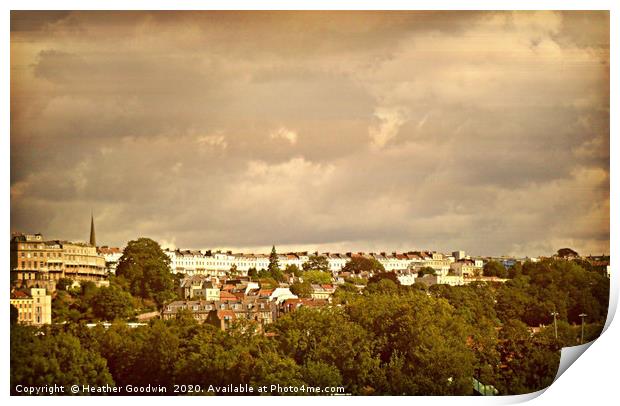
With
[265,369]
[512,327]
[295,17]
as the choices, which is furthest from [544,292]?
[295,17]

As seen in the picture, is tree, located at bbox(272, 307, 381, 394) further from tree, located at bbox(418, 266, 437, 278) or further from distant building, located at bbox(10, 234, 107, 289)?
distant building, located at bbox(10, 234, 107, 289)

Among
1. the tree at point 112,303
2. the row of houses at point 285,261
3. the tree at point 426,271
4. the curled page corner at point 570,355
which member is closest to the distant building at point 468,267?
the row of houses at point 285,261

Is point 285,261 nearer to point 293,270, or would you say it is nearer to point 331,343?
point 293,270

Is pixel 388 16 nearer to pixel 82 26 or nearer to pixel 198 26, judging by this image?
pixel 198 26

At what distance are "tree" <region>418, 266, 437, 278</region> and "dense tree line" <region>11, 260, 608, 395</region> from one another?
1.08 ft

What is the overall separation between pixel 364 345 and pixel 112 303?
302 cm

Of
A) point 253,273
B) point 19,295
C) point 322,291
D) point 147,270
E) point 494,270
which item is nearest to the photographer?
point 19,295

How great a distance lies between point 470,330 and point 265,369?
101 inches

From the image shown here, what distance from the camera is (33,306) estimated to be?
43.4 ft

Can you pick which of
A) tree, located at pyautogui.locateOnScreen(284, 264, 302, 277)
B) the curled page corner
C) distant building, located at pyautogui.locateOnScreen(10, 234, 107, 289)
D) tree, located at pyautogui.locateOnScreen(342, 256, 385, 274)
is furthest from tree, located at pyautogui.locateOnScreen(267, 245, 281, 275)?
the curled page corner

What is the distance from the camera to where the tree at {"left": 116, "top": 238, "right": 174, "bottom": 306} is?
45.0 ft

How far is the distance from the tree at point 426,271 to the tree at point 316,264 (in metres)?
1.18

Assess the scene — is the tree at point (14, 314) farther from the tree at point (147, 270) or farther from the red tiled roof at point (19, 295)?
the tree at point (147, 270)

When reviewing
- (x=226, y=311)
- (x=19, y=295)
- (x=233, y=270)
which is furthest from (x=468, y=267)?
(x=19, y=295)
